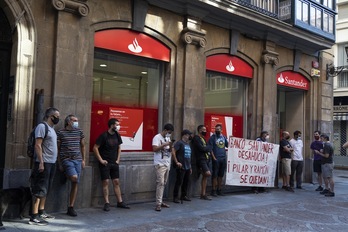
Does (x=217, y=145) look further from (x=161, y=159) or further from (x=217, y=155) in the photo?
(x=161, y=159)

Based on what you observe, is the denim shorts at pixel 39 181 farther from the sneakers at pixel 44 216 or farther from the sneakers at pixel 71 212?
the sneakers at pixel 71 212

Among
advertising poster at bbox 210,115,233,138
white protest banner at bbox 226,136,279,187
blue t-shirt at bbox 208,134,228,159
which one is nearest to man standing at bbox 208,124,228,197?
blue t-shirt at bbox 208,134,228,159

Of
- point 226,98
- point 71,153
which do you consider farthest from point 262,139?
point 71,153

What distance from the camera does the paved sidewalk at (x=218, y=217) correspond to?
649cm

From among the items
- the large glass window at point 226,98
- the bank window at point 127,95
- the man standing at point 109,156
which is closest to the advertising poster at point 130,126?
the bank window at point 127,95

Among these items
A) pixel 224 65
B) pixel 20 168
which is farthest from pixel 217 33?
pixel 20 168

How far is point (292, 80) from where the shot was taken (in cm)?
1320

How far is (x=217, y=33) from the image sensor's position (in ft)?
34.8

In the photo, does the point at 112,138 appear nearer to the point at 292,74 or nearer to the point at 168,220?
the point at 168,220

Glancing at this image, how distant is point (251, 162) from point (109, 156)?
4475 millimetres

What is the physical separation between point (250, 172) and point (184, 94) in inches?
116

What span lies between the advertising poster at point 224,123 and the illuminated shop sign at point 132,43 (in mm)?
2368

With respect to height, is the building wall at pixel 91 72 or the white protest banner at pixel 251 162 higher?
the building wall at pixel 91 72

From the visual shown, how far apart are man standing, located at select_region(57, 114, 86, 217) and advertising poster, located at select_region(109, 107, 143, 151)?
5.03ft
